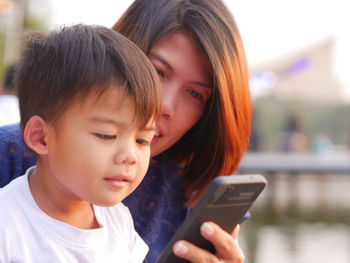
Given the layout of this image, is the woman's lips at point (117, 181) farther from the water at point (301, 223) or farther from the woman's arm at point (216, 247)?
the water at point (301, 223)

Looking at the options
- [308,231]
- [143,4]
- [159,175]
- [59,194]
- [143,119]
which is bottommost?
[308,231]

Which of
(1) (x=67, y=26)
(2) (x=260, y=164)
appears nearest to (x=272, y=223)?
(2) (x=260, y=164)

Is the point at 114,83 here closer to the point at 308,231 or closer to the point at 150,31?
the point at 150,31

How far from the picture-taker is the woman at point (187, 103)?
2180 millimetres

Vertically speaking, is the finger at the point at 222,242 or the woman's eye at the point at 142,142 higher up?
the woman's eye at the point at 142,142

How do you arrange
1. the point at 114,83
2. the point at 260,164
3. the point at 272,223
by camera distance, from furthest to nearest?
the point at 260,164 < the point at 272,223 < the point at 114,83

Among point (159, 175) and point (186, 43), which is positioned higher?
point (186, 43)

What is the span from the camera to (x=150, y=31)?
7.20 feet

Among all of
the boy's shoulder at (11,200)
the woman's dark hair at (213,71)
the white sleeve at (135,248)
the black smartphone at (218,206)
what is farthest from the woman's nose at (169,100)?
the boy's shoulder at (11,200)

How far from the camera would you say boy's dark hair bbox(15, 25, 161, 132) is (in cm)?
158

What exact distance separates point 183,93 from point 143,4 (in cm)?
32

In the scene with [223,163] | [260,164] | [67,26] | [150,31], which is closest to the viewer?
[67,26]

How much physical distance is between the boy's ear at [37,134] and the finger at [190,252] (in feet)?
1.17

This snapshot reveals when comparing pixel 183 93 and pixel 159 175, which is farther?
pixel 159 175
